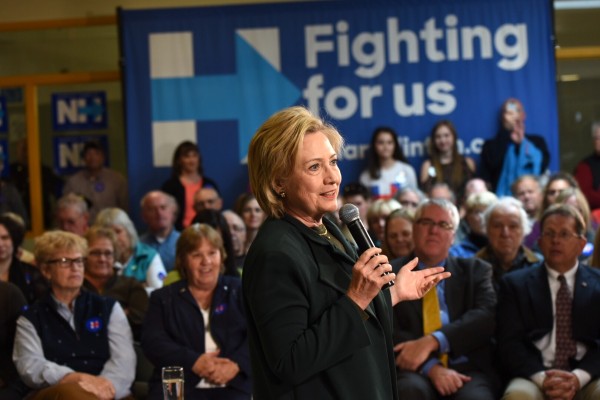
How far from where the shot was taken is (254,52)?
7965 mm

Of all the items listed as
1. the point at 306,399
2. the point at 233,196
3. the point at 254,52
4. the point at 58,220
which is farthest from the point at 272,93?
the point at 306,399

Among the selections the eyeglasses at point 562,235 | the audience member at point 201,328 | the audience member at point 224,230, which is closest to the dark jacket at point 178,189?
the audience member at point 224,230

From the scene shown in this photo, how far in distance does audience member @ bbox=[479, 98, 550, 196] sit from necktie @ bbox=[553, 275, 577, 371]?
125 inches

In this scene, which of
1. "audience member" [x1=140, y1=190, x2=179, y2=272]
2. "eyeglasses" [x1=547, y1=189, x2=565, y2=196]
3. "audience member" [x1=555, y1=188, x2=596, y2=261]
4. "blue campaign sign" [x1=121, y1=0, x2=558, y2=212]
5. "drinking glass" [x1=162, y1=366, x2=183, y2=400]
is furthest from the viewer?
"blue campaign sign" [x1=121, y1=0, x2=558, y2=212]

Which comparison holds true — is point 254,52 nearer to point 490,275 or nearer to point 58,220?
point 58,220

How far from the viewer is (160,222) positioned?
21.7 ft

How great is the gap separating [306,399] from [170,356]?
2.53 meters

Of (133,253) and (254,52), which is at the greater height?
(254,52)

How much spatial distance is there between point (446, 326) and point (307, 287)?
265cm

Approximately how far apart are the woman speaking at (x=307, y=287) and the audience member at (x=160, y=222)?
4.58m

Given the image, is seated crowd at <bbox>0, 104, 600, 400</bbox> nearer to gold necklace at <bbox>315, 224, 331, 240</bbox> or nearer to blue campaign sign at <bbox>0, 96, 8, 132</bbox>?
gold necklace at <bbox>315, 224, 331, 240</bbox>

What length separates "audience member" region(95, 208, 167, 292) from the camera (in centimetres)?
575

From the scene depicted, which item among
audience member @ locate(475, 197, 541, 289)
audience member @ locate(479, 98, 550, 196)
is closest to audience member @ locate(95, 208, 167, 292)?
audience member @ locate(475, 197, 541, 289)

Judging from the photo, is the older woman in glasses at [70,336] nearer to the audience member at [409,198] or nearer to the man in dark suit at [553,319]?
the man in dark suit at [553,319]
